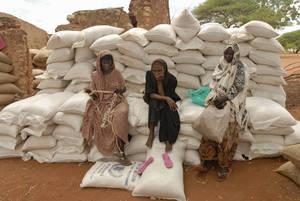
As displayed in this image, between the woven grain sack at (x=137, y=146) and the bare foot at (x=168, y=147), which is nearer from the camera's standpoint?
the bare foot at (x=168, y=147)

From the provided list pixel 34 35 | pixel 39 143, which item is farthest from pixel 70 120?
pixel 34 35

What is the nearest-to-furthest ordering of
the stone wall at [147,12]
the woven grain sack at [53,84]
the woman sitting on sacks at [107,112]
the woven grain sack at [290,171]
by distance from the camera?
the woven grain sack at [290,171] → the woman sitting on sacks at [107,112] → the woven grain sack at [53,84] → the stone wall at [147,12]

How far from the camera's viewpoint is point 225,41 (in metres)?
4.68

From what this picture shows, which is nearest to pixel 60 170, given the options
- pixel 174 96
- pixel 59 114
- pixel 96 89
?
pixel 59 114

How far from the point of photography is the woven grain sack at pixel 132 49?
4551 millimetres

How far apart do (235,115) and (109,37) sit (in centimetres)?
204

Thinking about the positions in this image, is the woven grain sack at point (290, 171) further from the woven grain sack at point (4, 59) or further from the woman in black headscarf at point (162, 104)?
the woven grain sack at point (4, 59)

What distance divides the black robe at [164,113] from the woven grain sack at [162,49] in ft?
2.12

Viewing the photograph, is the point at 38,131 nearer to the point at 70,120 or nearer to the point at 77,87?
the point at 70,120

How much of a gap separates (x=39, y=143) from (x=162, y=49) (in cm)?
199

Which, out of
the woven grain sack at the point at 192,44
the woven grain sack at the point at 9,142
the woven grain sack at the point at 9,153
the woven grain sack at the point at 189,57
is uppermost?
the woven grain sack at the point at 192,44

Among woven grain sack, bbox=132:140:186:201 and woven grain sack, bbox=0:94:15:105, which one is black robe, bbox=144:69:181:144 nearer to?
woven grain sack, bbox=132:140:186:201

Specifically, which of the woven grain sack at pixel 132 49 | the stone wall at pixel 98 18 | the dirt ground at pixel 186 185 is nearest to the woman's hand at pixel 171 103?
the dirt ground at pixel 186 185

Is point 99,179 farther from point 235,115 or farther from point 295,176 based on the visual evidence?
point 295,176
